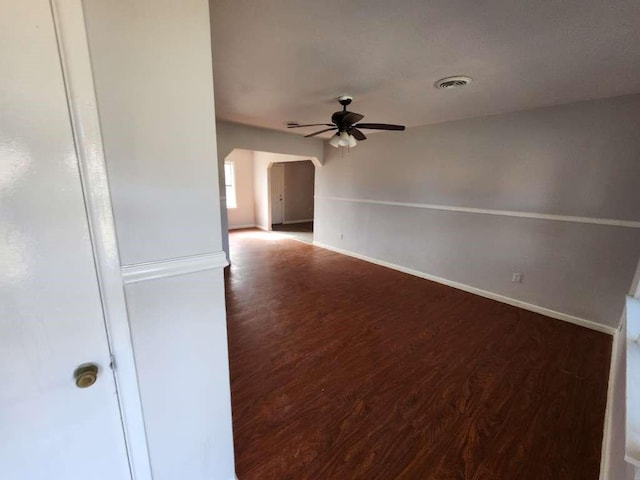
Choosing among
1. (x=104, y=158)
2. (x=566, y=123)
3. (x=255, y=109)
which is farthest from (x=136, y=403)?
(x=566, y=123)

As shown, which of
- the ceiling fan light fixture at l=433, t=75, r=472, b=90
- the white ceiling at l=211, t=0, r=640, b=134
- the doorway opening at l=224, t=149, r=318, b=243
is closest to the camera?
the white ceiling at l=211, t=0, r=640, b=134

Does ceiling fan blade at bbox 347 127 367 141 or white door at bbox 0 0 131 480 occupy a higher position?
ceiling fan blade at bbox 347 127 367 141

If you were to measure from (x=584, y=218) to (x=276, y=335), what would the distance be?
3.49 m

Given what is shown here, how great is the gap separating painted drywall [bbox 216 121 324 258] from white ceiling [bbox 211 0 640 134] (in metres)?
1.41

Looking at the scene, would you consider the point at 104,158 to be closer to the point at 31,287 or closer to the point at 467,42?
the point at 31,287

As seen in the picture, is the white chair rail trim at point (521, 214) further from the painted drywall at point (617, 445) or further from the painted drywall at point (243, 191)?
the painted drywall at point (243, 191)

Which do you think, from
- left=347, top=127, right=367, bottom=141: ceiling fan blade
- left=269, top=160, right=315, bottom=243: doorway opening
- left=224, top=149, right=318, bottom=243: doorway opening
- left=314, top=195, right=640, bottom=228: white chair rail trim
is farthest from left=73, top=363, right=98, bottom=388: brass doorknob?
left=269, top=160, right=315, bottom=243: doorway opening

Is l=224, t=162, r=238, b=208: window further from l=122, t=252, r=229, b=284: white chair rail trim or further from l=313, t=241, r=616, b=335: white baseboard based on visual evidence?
l=122, t=252, r=229, b=284: white chair rail trim

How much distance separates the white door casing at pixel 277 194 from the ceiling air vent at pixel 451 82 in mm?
6114

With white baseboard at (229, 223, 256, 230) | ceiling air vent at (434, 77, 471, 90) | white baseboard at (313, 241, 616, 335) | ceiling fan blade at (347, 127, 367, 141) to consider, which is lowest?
white baseboard at (313, 241, 616, 335)

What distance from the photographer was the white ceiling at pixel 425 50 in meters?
1.41

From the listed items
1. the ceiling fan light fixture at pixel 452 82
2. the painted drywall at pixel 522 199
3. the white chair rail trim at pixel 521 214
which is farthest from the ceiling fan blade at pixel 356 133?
the white chair rail trim at pixel 521 214

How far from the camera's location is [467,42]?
1.71 m

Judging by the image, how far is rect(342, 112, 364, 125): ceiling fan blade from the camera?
2.64 metres
